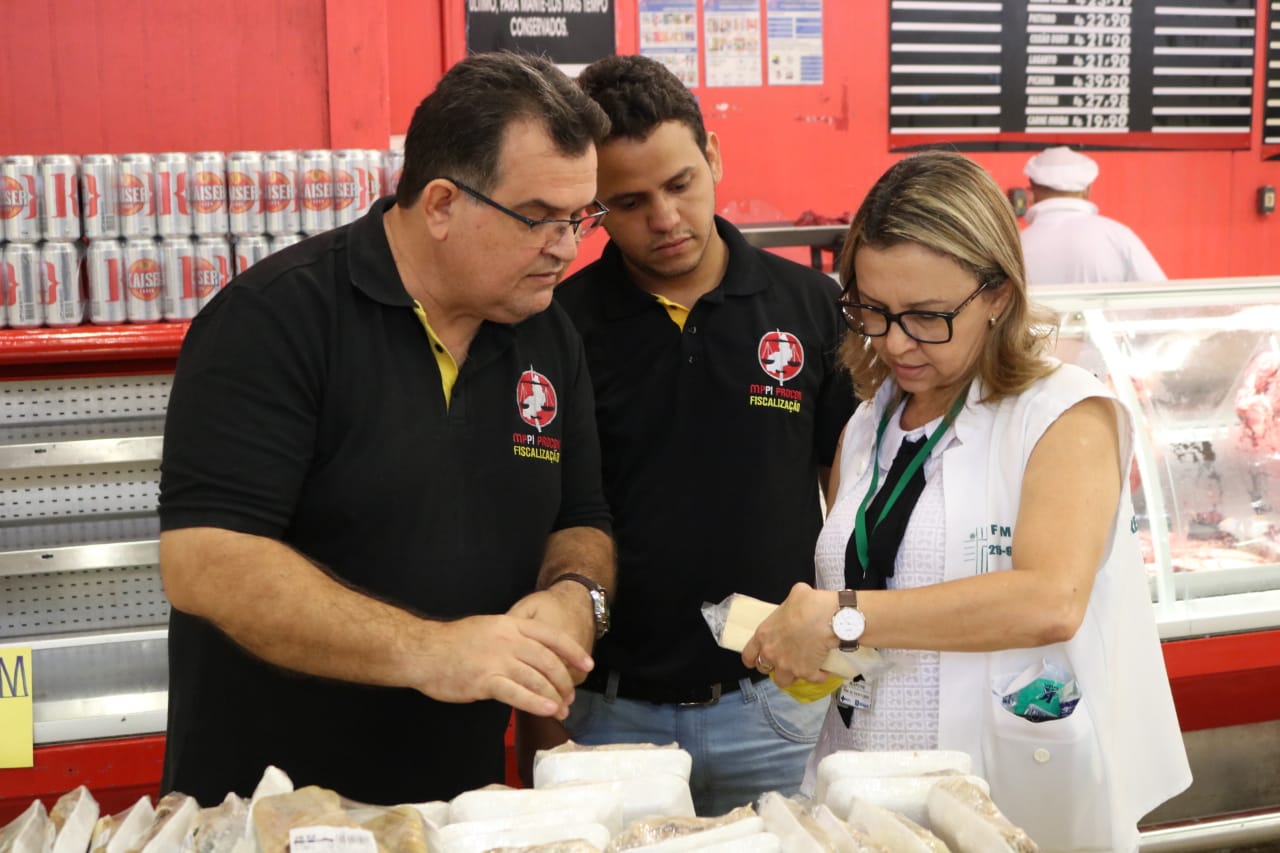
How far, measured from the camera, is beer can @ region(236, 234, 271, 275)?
3641 millimetres

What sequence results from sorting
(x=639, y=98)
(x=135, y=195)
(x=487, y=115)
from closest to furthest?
(x=487, y=115)
(x=639, y=98)
(x=135, y=195)

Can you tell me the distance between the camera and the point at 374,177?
3.78 metres

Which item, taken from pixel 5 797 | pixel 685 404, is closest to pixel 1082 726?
pixel 685 404

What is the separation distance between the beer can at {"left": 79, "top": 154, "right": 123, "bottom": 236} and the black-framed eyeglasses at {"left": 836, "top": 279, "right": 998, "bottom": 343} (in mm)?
2292

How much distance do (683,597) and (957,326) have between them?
2.65 ft

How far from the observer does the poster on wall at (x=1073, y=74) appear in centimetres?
638

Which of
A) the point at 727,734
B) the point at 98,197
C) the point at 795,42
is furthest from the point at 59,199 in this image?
the point at 795,42

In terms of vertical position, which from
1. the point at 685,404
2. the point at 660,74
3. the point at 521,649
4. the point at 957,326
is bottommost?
the point at 521,649

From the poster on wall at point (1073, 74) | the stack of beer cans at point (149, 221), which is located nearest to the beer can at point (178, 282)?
the stack of beer cans at point (149, 221)

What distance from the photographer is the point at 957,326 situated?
6.61 ft

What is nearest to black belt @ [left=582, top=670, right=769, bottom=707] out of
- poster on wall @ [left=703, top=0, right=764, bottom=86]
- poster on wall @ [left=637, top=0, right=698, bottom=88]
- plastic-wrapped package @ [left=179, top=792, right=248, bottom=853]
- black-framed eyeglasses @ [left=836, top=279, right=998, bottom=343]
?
black-framed eyeglasses @ [left=836, top=279, right=998, bottom=343]

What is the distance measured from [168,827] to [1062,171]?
5.50m

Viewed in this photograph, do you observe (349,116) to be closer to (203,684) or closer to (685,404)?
(685,404)

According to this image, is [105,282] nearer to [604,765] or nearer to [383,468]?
[383,468]
